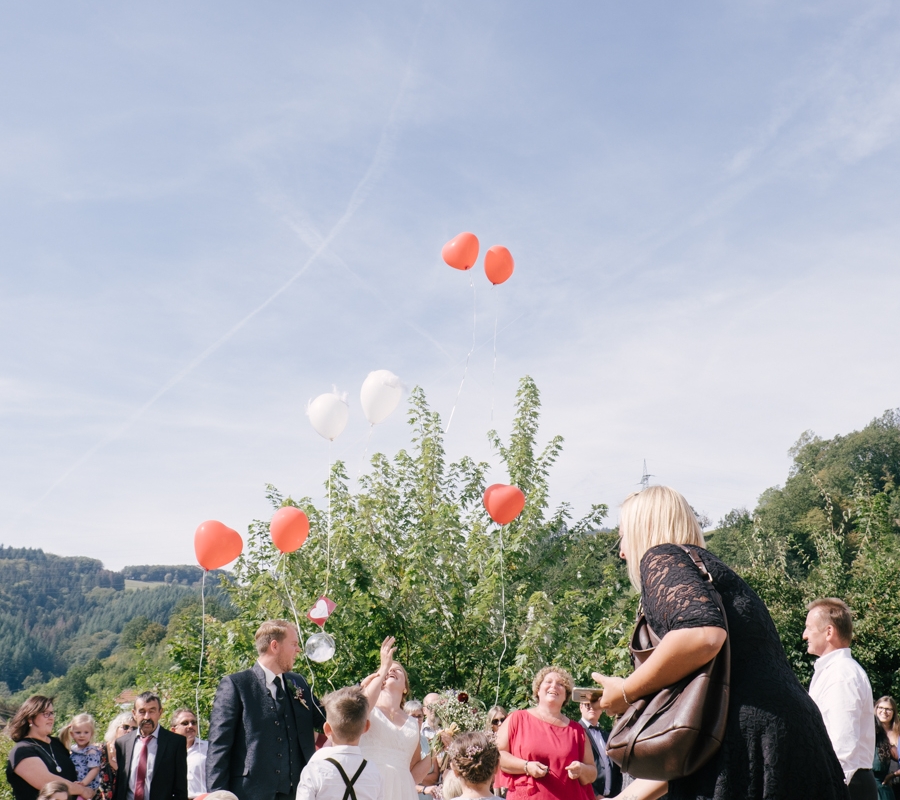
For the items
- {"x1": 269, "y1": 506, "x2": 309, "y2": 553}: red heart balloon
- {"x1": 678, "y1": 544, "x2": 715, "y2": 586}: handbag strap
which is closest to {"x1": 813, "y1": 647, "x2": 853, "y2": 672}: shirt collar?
{"x1": 678, "y1": 544, "x2": 715, "y2": 586}: handbag strap

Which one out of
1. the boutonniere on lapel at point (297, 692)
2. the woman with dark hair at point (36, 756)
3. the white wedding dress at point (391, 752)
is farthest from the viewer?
the woman with dark hair at point (36, 756)

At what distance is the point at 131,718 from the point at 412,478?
17.9ft

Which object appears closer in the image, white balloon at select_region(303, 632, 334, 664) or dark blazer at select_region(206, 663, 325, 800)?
dark blazer at select_region(206, 663, 325, 800)

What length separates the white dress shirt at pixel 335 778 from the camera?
3639 millimetres

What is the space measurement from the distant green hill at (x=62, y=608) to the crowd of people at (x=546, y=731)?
3361 inches

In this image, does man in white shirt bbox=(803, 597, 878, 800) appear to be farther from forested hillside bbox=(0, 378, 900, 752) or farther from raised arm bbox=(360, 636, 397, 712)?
forested hillside bbox=(0, 378, 900, 752)

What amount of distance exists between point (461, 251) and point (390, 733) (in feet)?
16.3

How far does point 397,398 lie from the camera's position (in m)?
8.21

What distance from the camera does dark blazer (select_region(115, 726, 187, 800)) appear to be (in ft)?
17.6

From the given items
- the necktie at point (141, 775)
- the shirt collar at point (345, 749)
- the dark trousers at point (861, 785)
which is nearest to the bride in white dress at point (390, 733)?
the shirt collar at point (345, 749)

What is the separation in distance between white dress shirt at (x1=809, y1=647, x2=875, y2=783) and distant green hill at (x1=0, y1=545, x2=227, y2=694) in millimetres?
88466

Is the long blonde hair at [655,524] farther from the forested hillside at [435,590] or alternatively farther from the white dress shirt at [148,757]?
the forested hillside at [435,590]

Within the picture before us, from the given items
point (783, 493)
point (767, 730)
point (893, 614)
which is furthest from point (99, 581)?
point (767, 730)

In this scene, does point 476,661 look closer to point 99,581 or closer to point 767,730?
point 767,730
